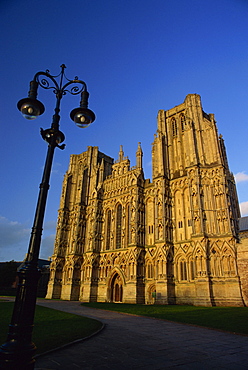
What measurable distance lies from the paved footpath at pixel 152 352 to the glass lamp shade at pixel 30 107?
739cm

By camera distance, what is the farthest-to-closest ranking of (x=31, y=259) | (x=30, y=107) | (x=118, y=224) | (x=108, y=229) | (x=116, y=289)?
(x=108, y=229) < (x=118, y=224) < (x=116, y=289) < (x=30, y=107) < (x=31, y=259)

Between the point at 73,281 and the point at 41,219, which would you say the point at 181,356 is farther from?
the point at 73,281

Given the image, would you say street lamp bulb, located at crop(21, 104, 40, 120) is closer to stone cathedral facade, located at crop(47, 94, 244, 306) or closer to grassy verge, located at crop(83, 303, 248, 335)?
grassy verge, located at crop(83, 303, 248, 335)

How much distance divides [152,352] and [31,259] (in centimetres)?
524

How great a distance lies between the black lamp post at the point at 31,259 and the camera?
5.14 m

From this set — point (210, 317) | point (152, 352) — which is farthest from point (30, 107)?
point (210, 317)

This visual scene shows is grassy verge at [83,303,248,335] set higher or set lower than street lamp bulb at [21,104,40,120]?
lower

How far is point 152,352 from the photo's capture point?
8.19 metres

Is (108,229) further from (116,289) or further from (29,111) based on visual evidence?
(29,111)

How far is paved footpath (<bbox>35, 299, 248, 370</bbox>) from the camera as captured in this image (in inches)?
270

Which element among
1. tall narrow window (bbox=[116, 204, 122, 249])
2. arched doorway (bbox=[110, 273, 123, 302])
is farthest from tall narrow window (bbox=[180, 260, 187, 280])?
tall narrow window (bbox=[116, 204, 122, 249])

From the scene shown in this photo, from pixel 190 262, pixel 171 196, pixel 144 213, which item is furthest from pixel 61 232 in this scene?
pixel 190 262

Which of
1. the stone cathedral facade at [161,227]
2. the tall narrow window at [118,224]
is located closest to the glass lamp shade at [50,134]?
the stone cathedral facade at [161,227]

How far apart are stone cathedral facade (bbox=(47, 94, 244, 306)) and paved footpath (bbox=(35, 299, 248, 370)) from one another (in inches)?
844
